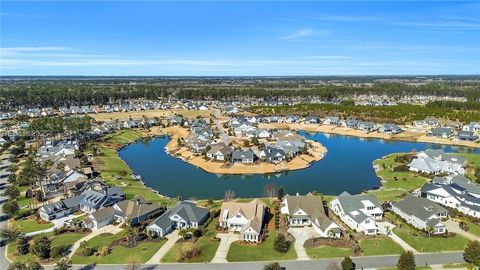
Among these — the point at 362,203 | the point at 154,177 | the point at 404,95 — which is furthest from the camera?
the point at 404,95

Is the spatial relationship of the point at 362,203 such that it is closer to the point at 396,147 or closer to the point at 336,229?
the point at 336,229

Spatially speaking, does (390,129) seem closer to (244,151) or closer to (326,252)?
(244,151)

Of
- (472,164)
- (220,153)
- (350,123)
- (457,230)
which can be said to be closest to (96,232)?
(220,153)

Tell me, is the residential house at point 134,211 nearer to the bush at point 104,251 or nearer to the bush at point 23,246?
the bush at point 104,251

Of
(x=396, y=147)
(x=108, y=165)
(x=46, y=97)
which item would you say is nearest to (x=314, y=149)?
(x=396, y=147)

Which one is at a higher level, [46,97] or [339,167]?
[46,97]

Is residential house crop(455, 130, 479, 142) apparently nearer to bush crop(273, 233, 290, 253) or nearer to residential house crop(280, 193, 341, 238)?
residential house crop(280, 193, 341, 238)

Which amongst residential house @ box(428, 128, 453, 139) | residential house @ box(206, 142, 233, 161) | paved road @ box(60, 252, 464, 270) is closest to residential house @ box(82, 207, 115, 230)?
paved road @ box(60, 252, 464, 270)
